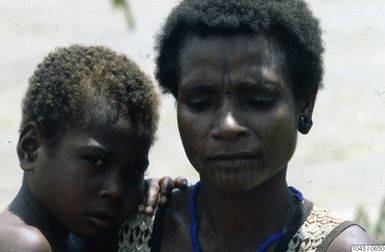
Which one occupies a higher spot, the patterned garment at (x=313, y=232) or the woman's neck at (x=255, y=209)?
the woman's neck at (x=255, y=209)

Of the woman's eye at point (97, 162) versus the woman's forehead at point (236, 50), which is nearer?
the woman's forehead at point (236, 50)

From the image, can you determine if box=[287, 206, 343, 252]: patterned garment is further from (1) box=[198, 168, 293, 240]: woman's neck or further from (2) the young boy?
(2) the young boy

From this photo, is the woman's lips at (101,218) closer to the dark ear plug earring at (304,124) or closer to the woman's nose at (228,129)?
the woman's nose at (228,129)

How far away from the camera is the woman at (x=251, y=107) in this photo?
153 inches

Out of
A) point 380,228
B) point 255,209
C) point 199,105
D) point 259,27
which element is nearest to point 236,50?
point 259,27

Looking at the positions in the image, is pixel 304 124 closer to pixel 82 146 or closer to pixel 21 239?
pixel 82 146

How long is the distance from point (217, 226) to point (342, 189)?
12.0 feet

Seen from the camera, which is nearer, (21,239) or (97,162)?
(21,239)

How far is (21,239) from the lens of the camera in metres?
4.02

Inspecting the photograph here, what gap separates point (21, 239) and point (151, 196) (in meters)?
0.54

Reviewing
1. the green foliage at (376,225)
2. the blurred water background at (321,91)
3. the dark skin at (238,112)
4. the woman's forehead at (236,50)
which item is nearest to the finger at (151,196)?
the dark skin at (238,112)

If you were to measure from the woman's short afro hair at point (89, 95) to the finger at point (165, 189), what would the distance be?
18 centimetres

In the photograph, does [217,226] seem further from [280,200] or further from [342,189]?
[342,189]

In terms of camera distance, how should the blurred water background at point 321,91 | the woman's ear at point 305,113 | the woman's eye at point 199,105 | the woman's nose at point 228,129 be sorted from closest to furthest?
the woman's nose at point 228,129
the woman's eye at point 199,105
the woman's ear at point 305,113
the blurred water background at point 321,91
